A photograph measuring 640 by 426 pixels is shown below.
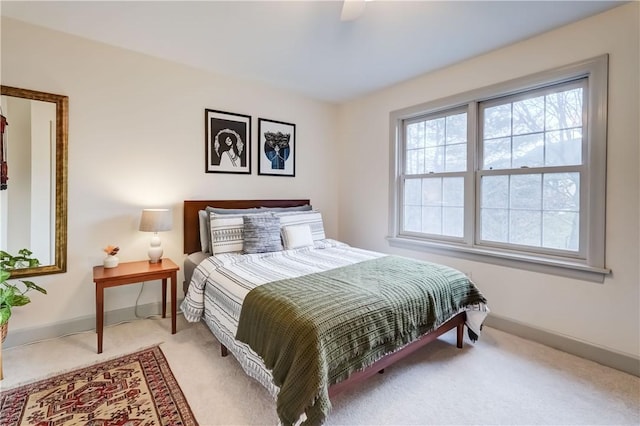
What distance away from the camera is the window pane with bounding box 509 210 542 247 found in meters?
2.57

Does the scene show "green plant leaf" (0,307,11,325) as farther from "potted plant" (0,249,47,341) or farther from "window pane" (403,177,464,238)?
"window pane" (403,177,464,238)

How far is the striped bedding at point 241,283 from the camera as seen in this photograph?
1.89m

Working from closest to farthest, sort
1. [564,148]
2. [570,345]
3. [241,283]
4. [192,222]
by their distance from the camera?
[241,283] < [570,345] < [564,148] < [192,222]

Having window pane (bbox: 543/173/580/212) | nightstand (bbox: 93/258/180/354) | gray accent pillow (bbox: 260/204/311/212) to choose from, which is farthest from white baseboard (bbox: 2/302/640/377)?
gray accent pillow (bbox: 260/204/311/212)

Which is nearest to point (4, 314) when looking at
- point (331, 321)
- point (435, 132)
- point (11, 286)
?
point (11, 286)

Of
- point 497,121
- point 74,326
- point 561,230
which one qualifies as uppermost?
point 497,121

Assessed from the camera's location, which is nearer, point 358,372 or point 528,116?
point 358,372

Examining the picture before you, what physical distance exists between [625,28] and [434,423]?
2.88m

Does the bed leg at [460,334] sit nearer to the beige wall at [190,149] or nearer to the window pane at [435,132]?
the beige wall at [190,149]

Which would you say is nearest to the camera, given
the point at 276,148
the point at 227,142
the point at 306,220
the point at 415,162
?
the point at 227,142

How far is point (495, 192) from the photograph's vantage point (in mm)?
2826

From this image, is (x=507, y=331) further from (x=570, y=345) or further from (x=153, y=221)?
(x=153, y=221)

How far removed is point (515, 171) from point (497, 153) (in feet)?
0.84

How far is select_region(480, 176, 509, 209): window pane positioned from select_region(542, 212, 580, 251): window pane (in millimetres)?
353
